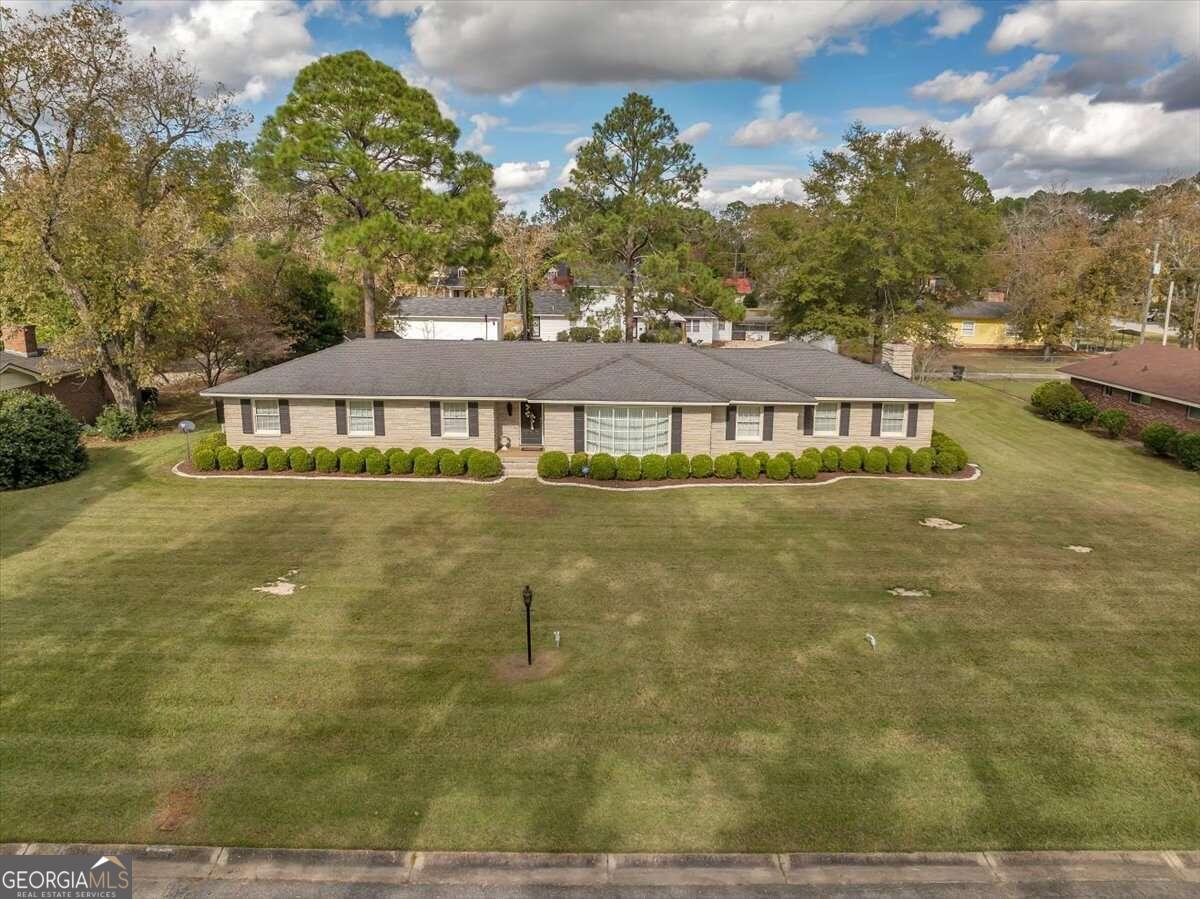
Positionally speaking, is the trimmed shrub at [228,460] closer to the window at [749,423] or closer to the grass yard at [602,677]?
the grass yard at [602,677]

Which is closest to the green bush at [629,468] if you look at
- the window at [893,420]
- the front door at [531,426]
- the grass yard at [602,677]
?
the grass yard at [602,677]

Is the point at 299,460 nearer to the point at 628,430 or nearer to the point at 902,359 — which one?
the point at 628,430

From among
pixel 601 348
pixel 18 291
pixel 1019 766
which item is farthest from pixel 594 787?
pixel 18 291

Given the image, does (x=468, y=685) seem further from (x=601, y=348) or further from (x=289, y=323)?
(x=289, y=323)

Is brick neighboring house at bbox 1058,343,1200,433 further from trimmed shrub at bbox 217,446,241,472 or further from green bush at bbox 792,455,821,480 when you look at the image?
trimmed shrub at bbox 217,446,241,472

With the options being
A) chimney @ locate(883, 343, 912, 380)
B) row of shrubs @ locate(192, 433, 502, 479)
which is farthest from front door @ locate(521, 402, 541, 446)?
chimney @ locate(883, 343, 912, 380)

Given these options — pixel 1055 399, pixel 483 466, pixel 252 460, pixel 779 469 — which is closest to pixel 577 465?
pixel 483 466

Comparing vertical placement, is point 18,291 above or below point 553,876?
above
